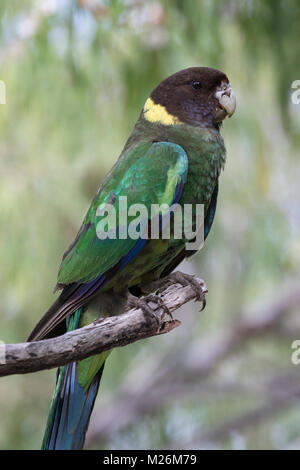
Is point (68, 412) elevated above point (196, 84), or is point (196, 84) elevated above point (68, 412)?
point (196, 84)

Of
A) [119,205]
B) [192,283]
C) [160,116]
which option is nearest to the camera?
[119,205]

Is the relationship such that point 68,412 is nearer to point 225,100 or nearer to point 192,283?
point 192,283

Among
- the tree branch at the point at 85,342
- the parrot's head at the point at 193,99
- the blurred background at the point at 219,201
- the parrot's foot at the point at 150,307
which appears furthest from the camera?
the blurred background at the point at 219,201

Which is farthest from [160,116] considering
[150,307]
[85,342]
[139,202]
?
[85,342]

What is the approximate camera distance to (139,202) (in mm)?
1939

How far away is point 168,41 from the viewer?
3.38 meters

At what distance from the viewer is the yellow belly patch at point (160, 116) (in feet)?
7.09

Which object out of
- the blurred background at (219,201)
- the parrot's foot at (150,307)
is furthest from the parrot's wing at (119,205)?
the blurred background at (219,201)

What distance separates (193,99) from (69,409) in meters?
1.05

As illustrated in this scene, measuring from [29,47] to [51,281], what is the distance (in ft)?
4.15

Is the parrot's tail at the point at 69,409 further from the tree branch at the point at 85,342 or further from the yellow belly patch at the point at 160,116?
the yellow belly patch at the point at 160,116

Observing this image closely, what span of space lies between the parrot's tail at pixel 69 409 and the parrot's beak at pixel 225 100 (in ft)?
2.60

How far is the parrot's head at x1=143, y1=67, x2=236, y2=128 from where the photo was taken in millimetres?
2168
